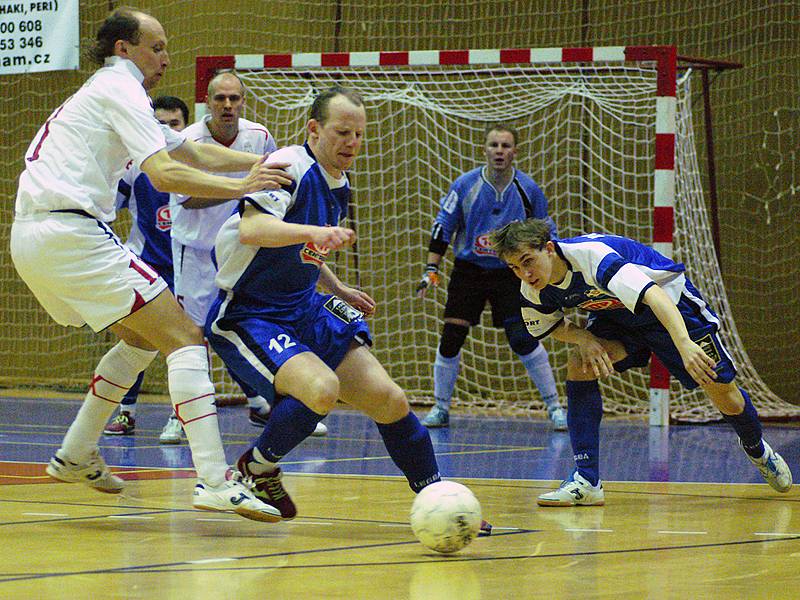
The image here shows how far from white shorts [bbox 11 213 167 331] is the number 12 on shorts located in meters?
0.42

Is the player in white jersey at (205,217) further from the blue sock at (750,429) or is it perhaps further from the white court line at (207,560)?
the white court line at (207,560)

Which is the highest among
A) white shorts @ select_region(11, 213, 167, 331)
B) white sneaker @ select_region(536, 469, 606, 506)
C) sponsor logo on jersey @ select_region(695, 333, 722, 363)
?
white shorts @ select_region(11, 213, 167, 331)

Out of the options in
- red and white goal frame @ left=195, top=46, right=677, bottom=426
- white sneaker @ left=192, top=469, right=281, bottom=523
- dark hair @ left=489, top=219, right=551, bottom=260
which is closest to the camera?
white sneaker @ left=192, top=469, right=281, bottom=523

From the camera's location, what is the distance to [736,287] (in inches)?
407

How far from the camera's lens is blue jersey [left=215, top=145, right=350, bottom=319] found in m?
4.41

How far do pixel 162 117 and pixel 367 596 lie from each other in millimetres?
4809

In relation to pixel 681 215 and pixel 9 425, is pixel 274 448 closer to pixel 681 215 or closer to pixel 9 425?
pixel 9 425

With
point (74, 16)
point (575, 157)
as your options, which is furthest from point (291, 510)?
point (74, 16)

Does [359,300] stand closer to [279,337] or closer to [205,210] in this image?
[279,337]

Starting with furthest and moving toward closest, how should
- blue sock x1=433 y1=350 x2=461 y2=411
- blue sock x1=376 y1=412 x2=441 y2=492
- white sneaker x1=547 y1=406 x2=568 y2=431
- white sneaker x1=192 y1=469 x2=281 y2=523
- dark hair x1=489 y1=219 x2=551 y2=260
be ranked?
blue sock x1=433 y1=350 x2=461 y2=411 < white sneaker x1=547 y1=406 x2=568 y2=431 < dark hair x1=489 y1=219 x2=551 y2=260 < blue sock x1=376 y1=412 x2=441 y2=492 < white sneaker x1=192 y1=469 x2=281 y2=523

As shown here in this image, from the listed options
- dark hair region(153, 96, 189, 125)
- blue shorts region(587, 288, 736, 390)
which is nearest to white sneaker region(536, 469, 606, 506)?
blue shorts region(587, 288, 736, 390)

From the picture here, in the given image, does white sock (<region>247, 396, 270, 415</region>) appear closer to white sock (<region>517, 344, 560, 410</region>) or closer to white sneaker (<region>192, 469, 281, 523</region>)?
white sock (<region>517, 344, 560, 410</region>)

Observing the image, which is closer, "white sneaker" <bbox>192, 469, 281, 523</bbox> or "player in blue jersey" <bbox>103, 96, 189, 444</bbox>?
"white sneaker" <bbox>192, 469, 281, 523</bbox>

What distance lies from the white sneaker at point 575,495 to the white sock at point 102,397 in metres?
1.59
